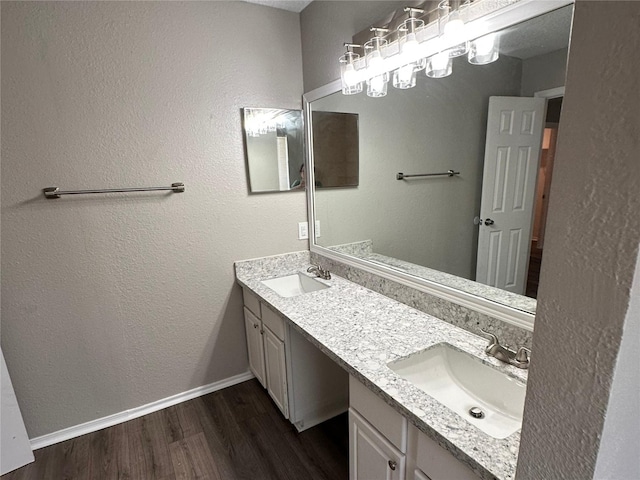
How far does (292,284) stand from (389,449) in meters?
1.32

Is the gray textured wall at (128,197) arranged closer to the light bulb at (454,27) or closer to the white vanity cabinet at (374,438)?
the light bulb at (454,27)

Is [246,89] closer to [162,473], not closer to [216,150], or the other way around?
[216,150]

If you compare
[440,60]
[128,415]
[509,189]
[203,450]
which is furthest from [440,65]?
[128,415]

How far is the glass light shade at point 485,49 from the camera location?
116cm

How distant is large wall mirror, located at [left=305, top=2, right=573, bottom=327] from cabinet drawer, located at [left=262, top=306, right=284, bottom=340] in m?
0.56

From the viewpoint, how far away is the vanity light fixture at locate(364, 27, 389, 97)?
1.51 metres

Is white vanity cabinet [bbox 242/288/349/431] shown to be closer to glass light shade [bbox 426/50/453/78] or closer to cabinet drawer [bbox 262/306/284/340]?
cabinet drawer [bbox 262/306/284/340]

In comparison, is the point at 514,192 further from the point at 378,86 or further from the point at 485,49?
the point at 378,86

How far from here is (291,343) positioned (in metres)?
A: 1.72

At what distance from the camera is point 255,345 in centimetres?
215

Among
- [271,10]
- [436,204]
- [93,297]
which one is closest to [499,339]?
[436,204]

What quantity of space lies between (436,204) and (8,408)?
235 cm

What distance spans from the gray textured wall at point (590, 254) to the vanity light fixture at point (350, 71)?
1304mm

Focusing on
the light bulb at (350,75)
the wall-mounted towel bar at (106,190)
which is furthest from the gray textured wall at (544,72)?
the wall-mounted towel bar at (106,190)
